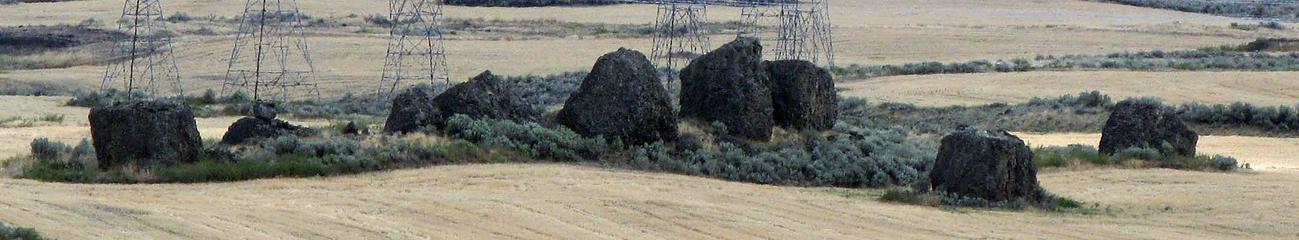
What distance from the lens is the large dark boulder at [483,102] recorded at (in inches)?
1039

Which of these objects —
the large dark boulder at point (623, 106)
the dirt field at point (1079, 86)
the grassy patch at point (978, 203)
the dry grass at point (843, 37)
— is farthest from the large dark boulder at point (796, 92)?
the dry grass at point (843, 37)

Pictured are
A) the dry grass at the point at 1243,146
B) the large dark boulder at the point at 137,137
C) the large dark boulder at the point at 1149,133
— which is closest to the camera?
the large dark boulder at the point at 137,137

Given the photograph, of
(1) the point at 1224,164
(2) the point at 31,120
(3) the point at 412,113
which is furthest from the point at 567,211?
(2) the point at 31,120

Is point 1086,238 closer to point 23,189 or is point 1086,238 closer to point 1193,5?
point 23,189

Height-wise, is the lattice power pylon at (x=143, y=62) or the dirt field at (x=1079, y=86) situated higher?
the dirt field at (x=1079, y=86)

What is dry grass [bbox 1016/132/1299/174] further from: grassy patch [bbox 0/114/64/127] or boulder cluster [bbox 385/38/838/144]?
grassy patch [bbox 0/114/64/127]

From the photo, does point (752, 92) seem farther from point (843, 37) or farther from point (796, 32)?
point (843, 37)

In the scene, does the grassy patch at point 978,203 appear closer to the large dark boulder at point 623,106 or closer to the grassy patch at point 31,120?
the large dark boulder at point 623,106

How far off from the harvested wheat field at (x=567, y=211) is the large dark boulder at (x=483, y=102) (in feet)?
7.39

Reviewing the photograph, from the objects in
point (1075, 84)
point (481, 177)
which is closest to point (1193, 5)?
point (1075, 84)

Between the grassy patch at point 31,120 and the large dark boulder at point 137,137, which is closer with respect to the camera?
the large dark boulder at point 137,137

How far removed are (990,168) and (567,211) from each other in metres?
5.50

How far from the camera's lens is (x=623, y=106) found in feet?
87.0

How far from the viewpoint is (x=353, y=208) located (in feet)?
65.2
